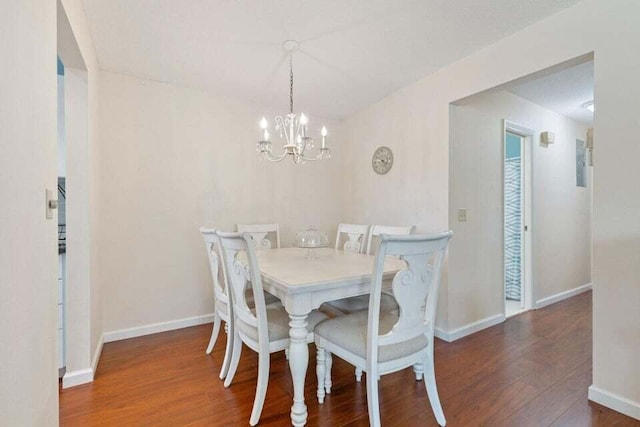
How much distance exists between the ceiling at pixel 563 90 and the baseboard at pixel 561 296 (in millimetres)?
2168

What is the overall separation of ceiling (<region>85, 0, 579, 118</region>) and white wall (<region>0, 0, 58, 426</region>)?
915mm

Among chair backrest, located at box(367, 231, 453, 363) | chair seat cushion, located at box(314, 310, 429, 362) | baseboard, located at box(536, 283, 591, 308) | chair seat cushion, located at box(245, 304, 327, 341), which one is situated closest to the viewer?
chair backrest, located at box(367, 231, 453, 363)

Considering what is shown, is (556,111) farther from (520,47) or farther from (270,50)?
(270,50)

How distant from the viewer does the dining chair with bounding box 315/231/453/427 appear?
139 cm

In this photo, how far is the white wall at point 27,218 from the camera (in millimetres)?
824

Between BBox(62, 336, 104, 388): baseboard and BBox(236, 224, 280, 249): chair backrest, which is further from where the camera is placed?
BBox(236, 224, 280, 249): chair backrest

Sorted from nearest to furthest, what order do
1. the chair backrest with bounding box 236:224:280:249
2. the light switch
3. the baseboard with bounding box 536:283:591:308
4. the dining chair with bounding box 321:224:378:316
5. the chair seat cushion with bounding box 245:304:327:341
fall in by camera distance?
the light switch < the chair seat cushion with bounding box 245:304:327:341 < the dining chair with bounding box 321:224:378:316 < the chair backrest with bounding box 236:224:280:249 < the baseboard with bounding box 536:283:591:308

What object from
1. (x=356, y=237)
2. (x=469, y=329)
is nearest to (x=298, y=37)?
(x=356, y=237)

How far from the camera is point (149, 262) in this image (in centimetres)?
280

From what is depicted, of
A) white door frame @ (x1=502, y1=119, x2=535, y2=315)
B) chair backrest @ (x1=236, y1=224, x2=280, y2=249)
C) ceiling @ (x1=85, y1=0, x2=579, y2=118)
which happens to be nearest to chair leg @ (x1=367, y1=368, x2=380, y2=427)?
chair backrest @ (x1=236, y1=224, x2=280, y2=249)

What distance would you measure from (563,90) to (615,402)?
8.95 feet

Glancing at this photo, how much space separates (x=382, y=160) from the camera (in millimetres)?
3342

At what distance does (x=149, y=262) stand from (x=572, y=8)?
3.61 meters

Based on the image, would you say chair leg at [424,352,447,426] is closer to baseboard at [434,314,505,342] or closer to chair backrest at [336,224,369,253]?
baseboard at [434,314,505,342]
